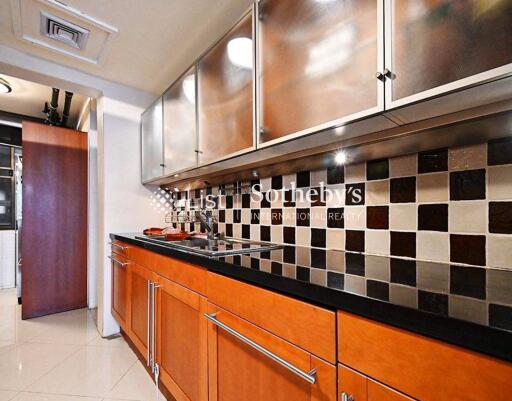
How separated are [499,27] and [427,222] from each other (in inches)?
24.5

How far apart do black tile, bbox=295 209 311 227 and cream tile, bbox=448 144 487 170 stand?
2.15 ft

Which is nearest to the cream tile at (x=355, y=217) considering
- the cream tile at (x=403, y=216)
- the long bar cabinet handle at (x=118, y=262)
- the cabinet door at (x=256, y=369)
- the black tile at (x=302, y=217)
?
the cream tile at (x=403, y=216)

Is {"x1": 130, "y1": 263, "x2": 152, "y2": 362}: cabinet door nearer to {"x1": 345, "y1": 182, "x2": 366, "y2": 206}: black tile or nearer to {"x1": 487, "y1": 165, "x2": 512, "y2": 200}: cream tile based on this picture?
{"x1": 345, "y1": 182, "x2": 366, "y2": 206}: black tile

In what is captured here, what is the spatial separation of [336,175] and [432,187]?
1.35 feet

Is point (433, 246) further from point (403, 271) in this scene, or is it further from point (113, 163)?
point (113, 163)

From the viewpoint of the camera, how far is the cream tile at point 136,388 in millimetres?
1504

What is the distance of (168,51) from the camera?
1903 millimetres

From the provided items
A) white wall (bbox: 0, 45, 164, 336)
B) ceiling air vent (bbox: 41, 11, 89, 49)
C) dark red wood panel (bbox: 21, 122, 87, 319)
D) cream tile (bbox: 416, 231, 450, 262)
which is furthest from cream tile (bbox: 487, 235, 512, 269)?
dark red wood panel (bbox: 21, 122, 87, 319)

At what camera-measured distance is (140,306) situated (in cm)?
172

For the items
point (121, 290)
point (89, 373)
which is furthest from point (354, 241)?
point (89, 373)

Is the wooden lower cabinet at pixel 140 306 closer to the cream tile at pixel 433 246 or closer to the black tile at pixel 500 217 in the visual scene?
the cream tile at pixel 433 246

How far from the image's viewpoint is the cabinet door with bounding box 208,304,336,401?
0.65 m

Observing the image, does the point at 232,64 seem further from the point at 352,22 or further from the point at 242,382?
the point at 242,382

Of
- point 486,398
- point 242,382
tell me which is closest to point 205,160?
point 242,382
